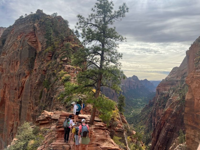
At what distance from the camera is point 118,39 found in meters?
13.3

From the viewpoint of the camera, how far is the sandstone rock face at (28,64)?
36.1 m

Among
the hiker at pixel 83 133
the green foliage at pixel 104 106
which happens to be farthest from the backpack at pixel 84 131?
the green foliage at pixel 104 106

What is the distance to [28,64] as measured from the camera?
148 ft

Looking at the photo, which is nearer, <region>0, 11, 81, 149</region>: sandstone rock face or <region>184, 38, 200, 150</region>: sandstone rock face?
<region>184, 38, 200, 150</region>: sandstone rock face

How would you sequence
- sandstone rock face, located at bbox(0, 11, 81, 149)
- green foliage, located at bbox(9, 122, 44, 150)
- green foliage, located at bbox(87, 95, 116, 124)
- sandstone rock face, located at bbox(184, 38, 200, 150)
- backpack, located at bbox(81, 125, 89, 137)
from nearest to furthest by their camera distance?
backpack, located at bbox(81, 125, 89, 137) → green foliage, located at bbox(87, 95, 116, 124) → green foliage, located at bbox(9, 122, 44, 150) → sandstone rock face, located at bbox(184, 38, 200, 150) → sandstone rock face, located at bbox(0, 11, 81, 149)

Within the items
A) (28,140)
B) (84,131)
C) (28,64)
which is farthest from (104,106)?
(28,64)

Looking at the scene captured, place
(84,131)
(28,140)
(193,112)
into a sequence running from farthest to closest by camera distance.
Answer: (193,112) → (28,140) → (84,131)

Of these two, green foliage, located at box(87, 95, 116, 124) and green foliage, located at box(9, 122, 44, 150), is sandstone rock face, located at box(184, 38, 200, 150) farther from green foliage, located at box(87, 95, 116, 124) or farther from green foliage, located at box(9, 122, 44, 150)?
green foliage, located at box(9, 122, 44, 150)

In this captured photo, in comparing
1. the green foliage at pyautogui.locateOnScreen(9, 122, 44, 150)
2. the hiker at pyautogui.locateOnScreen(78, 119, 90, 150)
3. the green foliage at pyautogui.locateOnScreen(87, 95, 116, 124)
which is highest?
the green foliage at pyautogui.locateOnScreen(87, 95, 116, 124)

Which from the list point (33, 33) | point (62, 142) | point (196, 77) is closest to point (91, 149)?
point (62, 142)

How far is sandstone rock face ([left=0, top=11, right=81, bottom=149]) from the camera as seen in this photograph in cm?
3609

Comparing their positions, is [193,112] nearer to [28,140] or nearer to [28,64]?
[28,140]

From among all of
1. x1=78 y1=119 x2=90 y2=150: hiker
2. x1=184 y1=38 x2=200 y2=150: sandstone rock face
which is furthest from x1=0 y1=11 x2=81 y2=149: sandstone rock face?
x1=184 y1=38 x2=200 y2=150: sandstone rock face

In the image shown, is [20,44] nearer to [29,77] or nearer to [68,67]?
[29,77]
